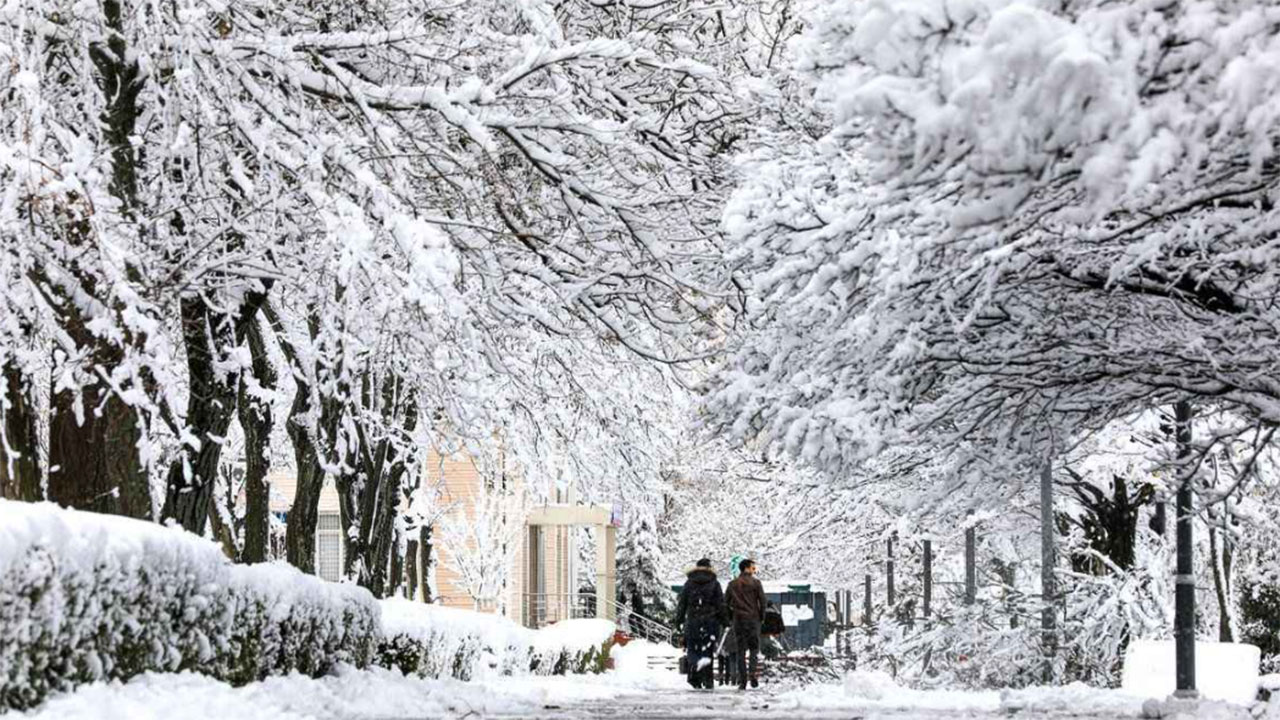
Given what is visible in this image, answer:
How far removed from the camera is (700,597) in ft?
76.1

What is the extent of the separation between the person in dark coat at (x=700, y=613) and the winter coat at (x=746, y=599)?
0.55 m

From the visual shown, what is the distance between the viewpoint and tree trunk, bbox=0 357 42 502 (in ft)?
34.9

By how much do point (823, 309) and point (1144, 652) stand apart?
8863mm

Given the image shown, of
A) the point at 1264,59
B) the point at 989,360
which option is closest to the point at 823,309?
the point at 989,360

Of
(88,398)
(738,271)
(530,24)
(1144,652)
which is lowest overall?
(1144,652)

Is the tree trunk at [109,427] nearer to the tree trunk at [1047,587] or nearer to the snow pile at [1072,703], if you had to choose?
the snow pile at [1072,703]

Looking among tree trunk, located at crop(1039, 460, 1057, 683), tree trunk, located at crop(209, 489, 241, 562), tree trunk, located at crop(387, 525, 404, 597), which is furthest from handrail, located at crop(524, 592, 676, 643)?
tree trunk, located at crop(209, 489, 241, 562)

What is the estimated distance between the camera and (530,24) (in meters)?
11.4

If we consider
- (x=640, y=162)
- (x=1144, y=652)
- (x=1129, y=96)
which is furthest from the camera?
(x=1144, y=652)

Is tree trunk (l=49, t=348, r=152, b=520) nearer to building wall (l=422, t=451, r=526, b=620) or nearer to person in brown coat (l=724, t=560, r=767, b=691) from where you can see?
person in brown coat (l=724, t=560, r=767, b=691)

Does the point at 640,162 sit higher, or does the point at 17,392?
the point at 640,162

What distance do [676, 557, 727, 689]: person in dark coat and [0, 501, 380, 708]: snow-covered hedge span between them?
38.2 ft

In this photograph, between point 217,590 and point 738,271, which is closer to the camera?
point 217,590

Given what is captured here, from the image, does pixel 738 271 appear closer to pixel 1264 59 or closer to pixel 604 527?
pixel 1264 59
